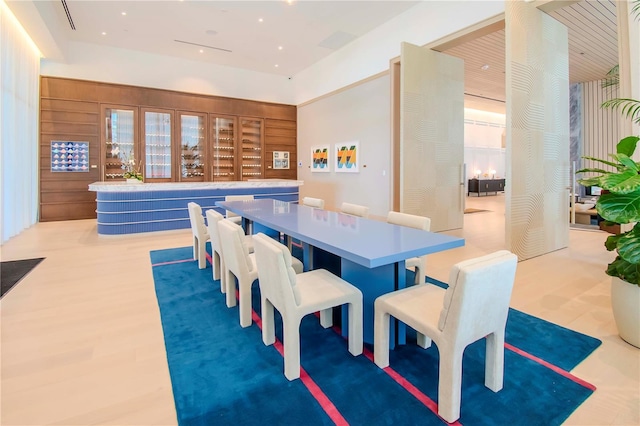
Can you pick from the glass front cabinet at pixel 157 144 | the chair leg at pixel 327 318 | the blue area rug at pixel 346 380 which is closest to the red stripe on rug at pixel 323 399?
the blue area rug at pixel 346 380

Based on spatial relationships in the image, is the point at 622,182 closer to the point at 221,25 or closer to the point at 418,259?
the point at 418,259

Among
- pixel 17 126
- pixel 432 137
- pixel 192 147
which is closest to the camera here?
pixel 432 137

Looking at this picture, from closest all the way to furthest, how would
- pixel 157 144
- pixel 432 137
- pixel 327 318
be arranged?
pixel 327 318 → pixel 432 137 → pixel 157 144

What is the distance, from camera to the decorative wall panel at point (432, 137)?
5699 mm

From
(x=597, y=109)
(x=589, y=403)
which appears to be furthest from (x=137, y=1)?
(x=597, y=109)

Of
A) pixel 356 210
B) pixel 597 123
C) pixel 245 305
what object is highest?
pixel 597 123

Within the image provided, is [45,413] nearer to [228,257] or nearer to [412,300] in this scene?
[228,257]

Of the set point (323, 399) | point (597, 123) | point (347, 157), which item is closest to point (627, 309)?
point (323, 399)

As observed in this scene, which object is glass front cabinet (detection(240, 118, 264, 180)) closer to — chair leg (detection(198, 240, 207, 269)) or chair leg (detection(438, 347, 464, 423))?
chair leg (detection(198, 240, 207, 269))

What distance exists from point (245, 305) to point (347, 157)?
6.67m

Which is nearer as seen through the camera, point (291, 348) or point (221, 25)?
point (291, 348)

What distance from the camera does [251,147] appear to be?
10547 millimetres

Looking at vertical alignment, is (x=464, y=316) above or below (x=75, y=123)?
below

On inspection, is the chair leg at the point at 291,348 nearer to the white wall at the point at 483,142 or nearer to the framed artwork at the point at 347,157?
the framed artwork at the point at 347,157
